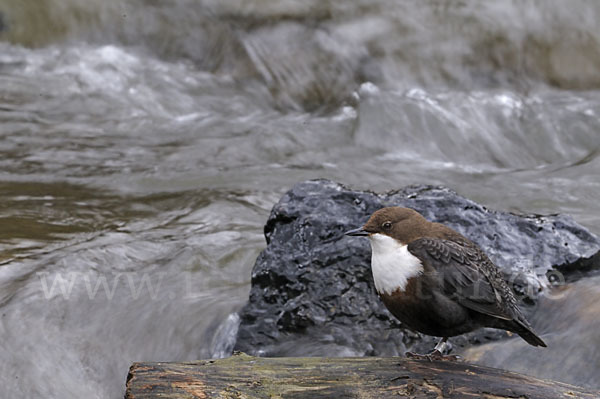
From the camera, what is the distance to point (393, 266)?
286 cm

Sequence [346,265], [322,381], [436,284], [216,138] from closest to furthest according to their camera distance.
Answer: [322,381] < [436,284] < [346,265] < [216,138]

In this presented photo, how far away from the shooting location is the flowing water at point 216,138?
4.37 m

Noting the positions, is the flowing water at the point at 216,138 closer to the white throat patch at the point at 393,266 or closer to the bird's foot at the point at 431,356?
the bird's foot at the point at 431,356

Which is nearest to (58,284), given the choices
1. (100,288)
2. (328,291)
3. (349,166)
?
(100,288)

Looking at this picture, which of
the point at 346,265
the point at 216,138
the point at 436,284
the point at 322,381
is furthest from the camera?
the point at 216,138

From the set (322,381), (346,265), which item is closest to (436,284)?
(322,381)

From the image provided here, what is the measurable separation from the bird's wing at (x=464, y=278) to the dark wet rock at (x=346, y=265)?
0.96 meters

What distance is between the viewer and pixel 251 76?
9422mm

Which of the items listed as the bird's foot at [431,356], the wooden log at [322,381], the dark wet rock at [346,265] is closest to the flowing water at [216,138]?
the dark wet rock at [346,265]

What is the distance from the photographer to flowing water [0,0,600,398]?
4.37 m

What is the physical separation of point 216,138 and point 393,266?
5.45m

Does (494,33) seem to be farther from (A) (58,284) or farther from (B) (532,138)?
(A) (58,284)

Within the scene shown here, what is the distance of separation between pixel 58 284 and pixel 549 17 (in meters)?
7.25

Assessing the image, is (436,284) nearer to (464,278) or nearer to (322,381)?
(464,278)
